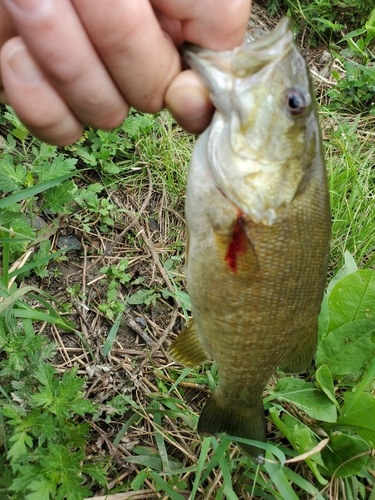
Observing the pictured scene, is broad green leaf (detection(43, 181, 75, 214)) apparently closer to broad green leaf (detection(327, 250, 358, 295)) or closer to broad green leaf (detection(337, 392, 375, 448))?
broad green leaf (detection(327, 250, 358, 295))

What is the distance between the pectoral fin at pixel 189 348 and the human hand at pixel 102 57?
0.82 m

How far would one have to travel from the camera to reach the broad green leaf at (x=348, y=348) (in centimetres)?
243

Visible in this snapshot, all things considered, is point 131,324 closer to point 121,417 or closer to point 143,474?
point 121,417

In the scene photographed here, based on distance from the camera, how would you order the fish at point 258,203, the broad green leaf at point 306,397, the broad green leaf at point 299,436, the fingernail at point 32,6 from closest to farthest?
the fingernail at point 32,6 < the fish at point 258,203 < the broad green leaf at point 299,436 < the broad green leaf at point 306,397

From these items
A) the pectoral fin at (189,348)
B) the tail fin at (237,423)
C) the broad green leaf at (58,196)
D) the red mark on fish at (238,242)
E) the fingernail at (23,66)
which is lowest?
the tail fin at (237,423)

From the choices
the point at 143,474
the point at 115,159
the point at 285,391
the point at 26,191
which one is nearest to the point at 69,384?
the point at 143,474

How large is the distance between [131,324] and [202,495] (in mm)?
940

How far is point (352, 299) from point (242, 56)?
1.57 m

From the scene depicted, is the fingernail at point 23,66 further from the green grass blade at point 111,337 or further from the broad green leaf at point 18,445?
the green grass blade at point 111,337

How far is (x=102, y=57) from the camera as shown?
1.25 m

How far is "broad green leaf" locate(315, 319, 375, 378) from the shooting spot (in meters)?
2.43

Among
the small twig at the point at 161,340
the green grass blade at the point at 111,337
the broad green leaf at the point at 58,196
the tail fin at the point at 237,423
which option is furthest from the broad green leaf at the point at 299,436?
the broad green leaf at the point at 58,196

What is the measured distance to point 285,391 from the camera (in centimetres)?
243

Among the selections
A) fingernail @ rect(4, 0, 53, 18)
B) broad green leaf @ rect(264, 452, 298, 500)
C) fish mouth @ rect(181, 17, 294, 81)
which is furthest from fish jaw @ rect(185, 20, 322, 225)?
broad green leaf @ rect(264, 452, 298, 500)
